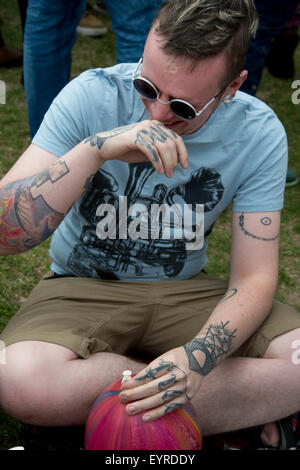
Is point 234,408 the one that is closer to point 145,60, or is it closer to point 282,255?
point 145,60

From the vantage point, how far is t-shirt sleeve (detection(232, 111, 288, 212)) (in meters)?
2.27

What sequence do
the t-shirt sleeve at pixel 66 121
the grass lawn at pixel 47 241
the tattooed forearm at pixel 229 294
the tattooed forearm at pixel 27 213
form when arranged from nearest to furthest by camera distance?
the tattooed forearm at pixel 27 213
the t-shirt sleeve at pixel 66 121
the tattooed forearm at pixel 229 294
the grass lawn at pixel 47 241

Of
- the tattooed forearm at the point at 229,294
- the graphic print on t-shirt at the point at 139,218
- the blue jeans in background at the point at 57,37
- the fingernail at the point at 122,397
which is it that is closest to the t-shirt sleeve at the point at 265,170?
the graphic print on t-shirt at the point at 139,218

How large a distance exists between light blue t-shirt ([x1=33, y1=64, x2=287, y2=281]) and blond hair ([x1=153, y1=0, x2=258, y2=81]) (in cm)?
30

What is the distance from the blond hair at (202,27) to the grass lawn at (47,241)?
1.48 m

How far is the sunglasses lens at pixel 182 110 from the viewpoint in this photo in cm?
195

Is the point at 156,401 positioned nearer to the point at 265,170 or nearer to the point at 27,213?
the point at 27,213

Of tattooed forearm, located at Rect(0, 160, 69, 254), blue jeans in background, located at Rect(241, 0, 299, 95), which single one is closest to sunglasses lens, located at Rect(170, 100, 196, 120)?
tattooed forearm, located at Rect(0, 160, 69, 254)

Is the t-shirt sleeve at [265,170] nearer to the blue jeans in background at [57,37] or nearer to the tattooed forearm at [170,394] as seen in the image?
the tattooed forearm at [170,394]

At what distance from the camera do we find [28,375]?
1944mm

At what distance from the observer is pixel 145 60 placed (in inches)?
78.0
